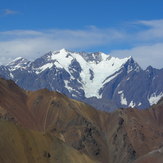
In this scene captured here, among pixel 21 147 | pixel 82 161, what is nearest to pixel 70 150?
pixel 82 161

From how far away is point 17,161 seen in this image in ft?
520

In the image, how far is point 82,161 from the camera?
6855 inches

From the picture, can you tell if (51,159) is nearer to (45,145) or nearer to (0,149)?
(45,145)

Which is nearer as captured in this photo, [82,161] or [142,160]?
[142,160]

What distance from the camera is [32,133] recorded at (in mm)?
173500

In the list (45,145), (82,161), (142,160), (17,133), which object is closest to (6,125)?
(17,133)

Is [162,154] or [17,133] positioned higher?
[17,133]

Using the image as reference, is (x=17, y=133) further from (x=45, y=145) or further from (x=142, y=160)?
(x=142, y=160)

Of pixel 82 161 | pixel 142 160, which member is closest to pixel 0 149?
pixel 82 161

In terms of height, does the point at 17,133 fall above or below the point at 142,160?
above

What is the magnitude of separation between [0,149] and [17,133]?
1197cm

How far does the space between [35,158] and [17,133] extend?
9.80 m

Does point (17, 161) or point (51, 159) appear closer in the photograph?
point (17, 161)

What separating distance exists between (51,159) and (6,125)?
18.5 meters
